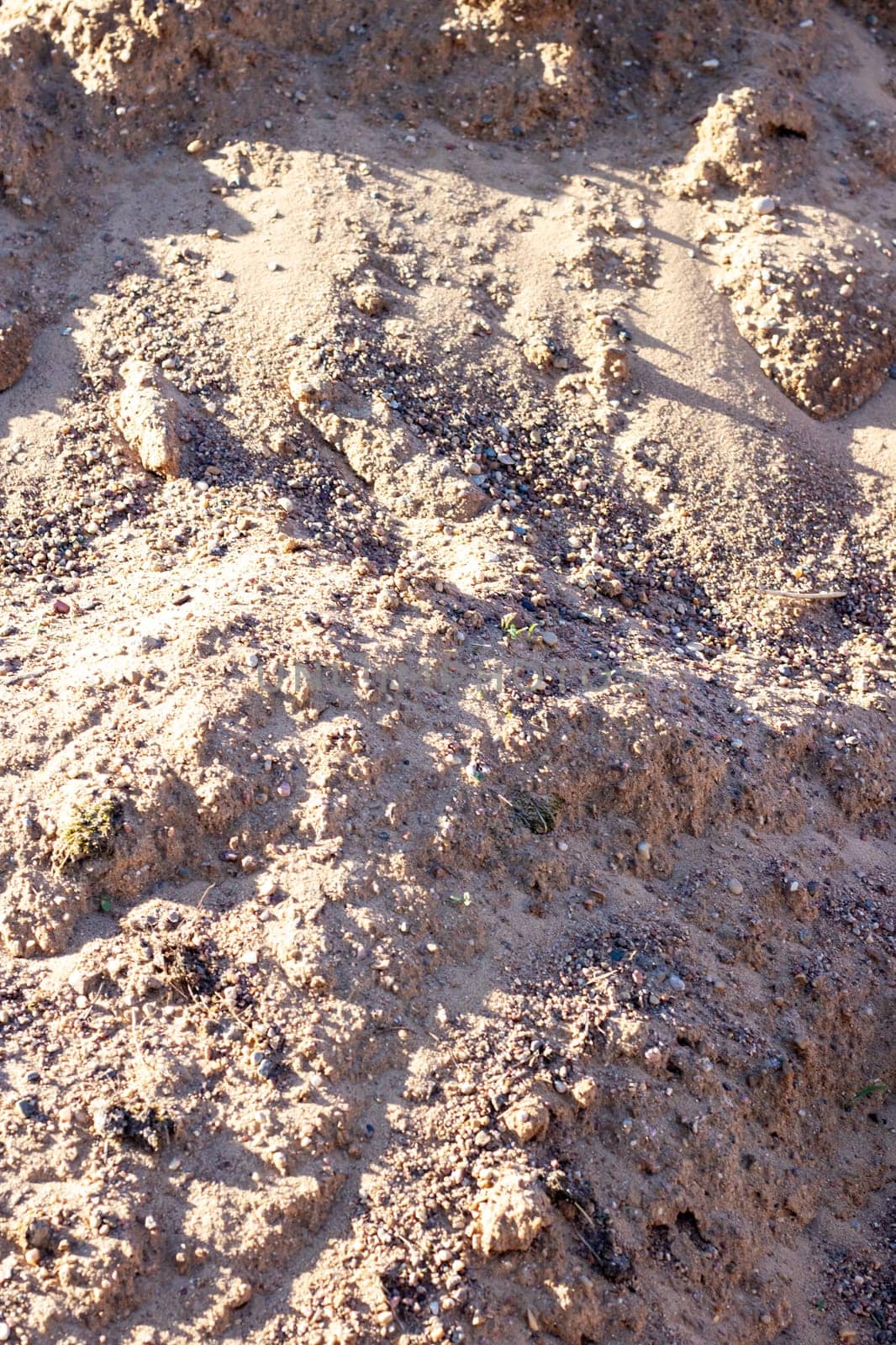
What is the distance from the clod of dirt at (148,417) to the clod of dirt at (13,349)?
1.64 ft

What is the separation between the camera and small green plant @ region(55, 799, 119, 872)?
154 inches

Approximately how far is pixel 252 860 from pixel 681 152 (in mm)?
4718

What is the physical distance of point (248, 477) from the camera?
517cm

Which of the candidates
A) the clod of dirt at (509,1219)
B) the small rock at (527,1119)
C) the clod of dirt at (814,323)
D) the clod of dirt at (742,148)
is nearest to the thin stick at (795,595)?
the clod of dirt at (814,323)

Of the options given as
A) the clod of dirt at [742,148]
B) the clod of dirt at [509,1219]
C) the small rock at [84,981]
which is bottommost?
the clod of dirt at [509,1219]

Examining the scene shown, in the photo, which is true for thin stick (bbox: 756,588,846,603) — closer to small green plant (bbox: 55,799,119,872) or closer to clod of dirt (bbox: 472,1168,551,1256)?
clod of dirt (bbox: 472,1168,551,1256)

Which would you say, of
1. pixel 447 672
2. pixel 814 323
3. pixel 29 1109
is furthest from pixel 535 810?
pixel 814 323

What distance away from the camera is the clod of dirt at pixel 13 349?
17.9ft

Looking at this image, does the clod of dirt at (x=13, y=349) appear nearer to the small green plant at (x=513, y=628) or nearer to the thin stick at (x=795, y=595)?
the small green plant at (x=513, y=628)

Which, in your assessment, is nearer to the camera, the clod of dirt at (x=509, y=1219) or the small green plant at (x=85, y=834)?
the clod of dirt at (x=509, y=1219)

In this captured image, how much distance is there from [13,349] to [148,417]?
2.78ft

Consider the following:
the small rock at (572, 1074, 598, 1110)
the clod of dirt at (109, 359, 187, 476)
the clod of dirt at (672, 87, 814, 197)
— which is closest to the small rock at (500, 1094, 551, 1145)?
the small rock at (572, 1074, 598, 1110)

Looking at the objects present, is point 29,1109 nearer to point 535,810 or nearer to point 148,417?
point 535,810

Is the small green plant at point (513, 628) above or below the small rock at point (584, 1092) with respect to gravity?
above
